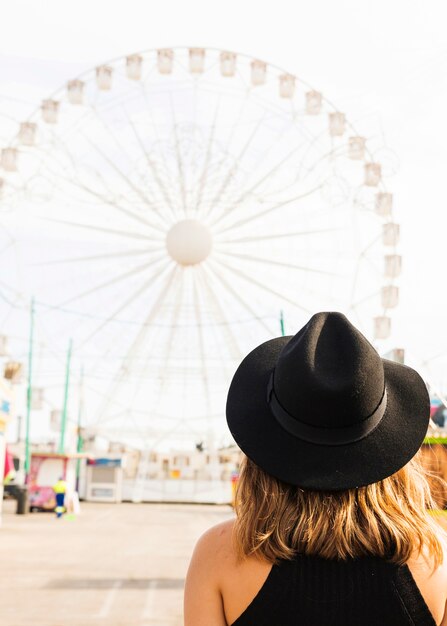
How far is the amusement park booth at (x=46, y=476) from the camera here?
138 ft

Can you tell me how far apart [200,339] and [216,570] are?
37550mm

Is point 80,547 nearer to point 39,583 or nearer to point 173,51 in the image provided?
point 39,583

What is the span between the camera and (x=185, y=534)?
970 inches

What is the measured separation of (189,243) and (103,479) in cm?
2651

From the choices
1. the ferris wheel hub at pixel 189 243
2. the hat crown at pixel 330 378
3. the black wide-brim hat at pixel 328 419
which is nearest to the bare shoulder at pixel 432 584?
the black wide-brim hat at pixel 328 419

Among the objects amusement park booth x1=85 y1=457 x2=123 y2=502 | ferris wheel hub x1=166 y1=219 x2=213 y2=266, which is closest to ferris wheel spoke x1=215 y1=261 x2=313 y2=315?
ferris wheel hub x1=166 y1=219 x2=213 y2=266

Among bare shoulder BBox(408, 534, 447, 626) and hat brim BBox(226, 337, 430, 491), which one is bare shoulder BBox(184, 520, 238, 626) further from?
bare shoulder BBox(408, 534, 447, 626)

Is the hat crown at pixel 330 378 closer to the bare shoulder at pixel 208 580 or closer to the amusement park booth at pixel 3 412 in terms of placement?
the bare shoulder at pixel 208 580

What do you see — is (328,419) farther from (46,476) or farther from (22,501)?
(46,476)

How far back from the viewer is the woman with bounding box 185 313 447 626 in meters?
2.02

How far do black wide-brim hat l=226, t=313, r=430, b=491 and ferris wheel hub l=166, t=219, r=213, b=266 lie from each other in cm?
3378

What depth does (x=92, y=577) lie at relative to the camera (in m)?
13.4

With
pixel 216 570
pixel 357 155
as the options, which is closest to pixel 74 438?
pixel 357 155

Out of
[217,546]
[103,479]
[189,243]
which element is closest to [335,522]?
[217,546]
